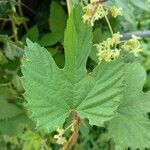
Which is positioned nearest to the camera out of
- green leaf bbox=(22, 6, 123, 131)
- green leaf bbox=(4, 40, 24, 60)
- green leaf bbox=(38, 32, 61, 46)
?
green leaf bbox=(22, 6, 123, 131)

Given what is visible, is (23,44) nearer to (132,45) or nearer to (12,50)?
(12,50)

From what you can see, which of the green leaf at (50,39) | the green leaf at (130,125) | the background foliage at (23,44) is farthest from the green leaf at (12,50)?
the green leaf at (130,125)

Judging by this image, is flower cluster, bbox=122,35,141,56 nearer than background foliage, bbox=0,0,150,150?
Yes

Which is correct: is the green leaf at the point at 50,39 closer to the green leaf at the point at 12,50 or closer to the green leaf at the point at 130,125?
the green leaf at the point at 12,50

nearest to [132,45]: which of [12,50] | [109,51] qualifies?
[109,51]

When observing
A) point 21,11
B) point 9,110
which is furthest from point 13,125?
point 21,11

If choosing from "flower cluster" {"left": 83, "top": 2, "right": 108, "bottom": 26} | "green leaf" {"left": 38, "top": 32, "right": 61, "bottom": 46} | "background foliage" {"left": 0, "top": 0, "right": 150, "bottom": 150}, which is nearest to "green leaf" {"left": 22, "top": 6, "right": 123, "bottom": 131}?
"flower cluster" {"left": 83, "top": 2, "right": 108, "bottom": 26}

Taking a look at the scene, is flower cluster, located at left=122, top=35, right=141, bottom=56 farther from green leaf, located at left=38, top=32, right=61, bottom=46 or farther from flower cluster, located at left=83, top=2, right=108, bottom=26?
green leaf, located at left=38, top=32, right=61, bottom=46

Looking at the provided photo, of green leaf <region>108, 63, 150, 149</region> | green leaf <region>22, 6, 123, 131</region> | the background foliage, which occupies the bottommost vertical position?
the background foliage

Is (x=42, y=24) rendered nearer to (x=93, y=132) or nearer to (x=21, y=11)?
(x=21, y=11)
